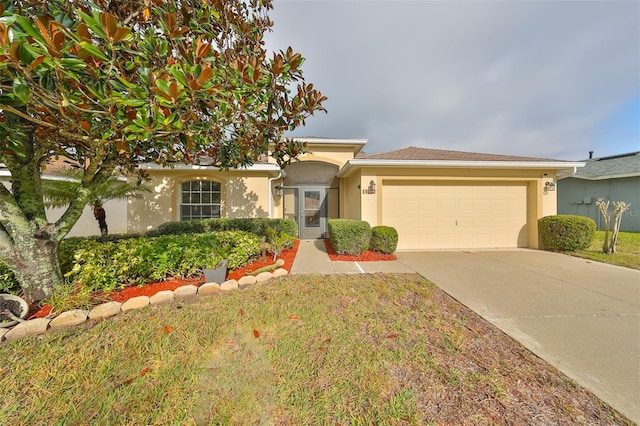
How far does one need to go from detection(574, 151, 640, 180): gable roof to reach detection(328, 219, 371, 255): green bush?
53.1 feet

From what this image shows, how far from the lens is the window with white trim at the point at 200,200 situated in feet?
30.4

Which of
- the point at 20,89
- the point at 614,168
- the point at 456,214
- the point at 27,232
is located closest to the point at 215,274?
the point at 27,232

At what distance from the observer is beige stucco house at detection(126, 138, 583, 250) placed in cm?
798

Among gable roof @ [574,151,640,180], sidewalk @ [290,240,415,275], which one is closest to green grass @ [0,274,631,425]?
sidewalk @ [290,240,415,275]

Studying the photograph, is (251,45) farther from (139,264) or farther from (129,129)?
(139,264)

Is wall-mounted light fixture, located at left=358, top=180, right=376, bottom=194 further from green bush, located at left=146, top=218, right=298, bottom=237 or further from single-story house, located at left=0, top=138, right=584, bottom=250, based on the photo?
green bush, located at left=146, top=218, right=298, bottom=237

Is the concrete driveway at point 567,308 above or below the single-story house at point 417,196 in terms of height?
below

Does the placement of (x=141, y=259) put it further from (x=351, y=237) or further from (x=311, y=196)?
(x=311, y=196)

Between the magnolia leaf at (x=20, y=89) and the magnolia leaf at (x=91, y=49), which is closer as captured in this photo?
the magnolia leaf at (x=20, y=89)

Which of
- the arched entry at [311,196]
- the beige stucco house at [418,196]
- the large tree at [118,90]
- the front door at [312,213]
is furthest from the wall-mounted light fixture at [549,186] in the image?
the large tree at [118,90]

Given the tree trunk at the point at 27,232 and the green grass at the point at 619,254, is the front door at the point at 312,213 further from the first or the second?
the green grass at the point at 619,254

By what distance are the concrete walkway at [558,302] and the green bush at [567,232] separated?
81 centimetres

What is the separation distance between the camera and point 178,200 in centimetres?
912

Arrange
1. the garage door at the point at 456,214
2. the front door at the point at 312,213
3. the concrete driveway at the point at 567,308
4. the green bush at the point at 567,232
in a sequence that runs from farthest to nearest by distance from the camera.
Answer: the front door at the point at 312,213
the garage door at the point at 456,214
the green bush at the point at 567,232
the concrete driveway at the point at 567,308
